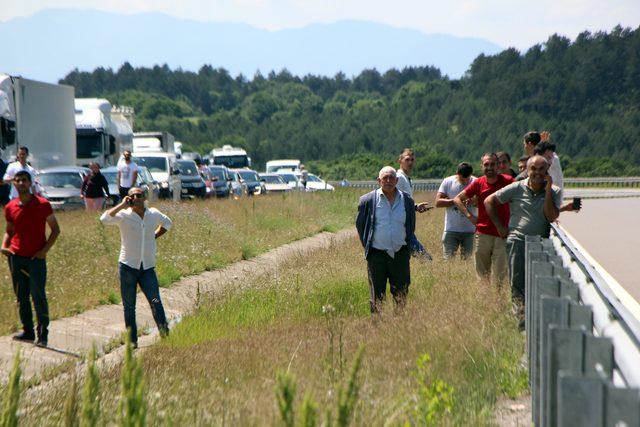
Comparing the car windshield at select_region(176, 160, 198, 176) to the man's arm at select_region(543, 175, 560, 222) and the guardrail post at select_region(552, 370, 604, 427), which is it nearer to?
the man's arm at select_region(543, 175, 560, 222)

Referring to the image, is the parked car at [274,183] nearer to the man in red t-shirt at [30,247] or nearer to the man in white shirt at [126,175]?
the man in white shirt at [126,175]

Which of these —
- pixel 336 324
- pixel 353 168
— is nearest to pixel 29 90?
pixel 336 324

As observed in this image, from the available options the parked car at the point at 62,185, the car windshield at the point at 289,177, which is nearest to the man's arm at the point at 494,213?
the parked car at the point at 62,185

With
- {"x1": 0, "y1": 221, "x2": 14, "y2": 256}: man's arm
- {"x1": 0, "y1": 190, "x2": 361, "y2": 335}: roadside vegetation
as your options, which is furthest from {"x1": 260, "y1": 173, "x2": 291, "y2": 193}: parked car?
{"x1": 0, "y1": 221, "x2": 14, "y2": 256}: man's arm

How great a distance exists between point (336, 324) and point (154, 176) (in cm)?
3203

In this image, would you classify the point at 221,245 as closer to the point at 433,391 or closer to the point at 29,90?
the point at 29,90

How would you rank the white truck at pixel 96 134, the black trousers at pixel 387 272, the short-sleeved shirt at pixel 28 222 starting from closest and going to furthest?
the black trousers at pixel 387 272 → the short-sleeved shirt at pixel 28 222 → the white truck at pixel 96 134

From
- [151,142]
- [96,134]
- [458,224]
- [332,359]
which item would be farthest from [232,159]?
[332,359]

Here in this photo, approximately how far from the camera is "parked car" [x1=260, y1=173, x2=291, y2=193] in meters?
Result: 57.8

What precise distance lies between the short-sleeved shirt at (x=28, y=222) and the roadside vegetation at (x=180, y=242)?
1.17 m

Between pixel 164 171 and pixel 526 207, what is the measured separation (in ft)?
106

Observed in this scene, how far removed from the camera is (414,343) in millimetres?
9859

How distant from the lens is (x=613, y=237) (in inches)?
977

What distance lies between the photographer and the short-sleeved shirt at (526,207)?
1150 centimetres
